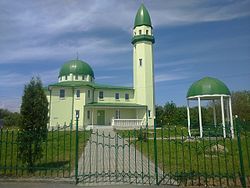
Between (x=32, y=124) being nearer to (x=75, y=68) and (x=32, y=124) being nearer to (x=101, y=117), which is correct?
(x=101, y=117)

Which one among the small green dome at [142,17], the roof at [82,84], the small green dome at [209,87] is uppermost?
the small green dome at [142,17]

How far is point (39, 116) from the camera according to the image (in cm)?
791

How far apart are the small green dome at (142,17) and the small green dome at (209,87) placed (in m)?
19.5

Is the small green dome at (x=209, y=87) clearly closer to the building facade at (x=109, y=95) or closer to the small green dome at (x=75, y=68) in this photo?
the building facade at (x=109, y=95)

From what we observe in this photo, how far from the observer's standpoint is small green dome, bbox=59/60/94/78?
3603 centimetres

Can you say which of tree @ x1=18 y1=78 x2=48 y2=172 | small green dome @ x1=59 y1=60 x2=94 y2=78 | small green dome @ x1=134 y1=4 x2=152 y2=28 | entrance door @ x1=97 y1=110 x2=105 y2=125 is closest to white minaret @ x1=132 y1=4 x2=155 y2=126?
small green dome @ x1=134 y1=4 x2=152 y2=28

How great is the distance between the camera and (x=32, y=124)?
307 inches

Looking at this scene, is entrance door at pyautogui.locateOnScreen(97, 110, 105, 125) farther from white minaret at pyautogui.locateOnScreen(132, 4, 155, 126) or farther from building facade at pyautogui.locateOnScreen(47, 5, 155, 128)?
white minaret at pyautogui.locateOnScreen(132, 4, 155, 126)

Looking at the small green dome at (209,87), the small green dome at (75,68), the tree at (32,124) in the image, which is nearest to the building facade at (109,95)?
the small green dome at (75,68)

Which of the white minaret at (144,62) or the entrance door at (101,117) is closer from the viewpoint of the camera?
the entrance door at (101,117)

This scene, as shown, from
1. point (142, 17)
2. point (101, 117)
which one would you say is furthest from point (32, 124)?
point (142, 17)

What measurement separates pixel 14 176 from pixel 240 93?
3587 centimetres

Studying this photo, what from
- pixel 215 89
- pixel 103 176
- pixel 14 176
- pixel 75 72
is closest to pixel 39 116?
pixel 14 176

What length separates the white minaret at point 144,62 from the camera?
112ft
